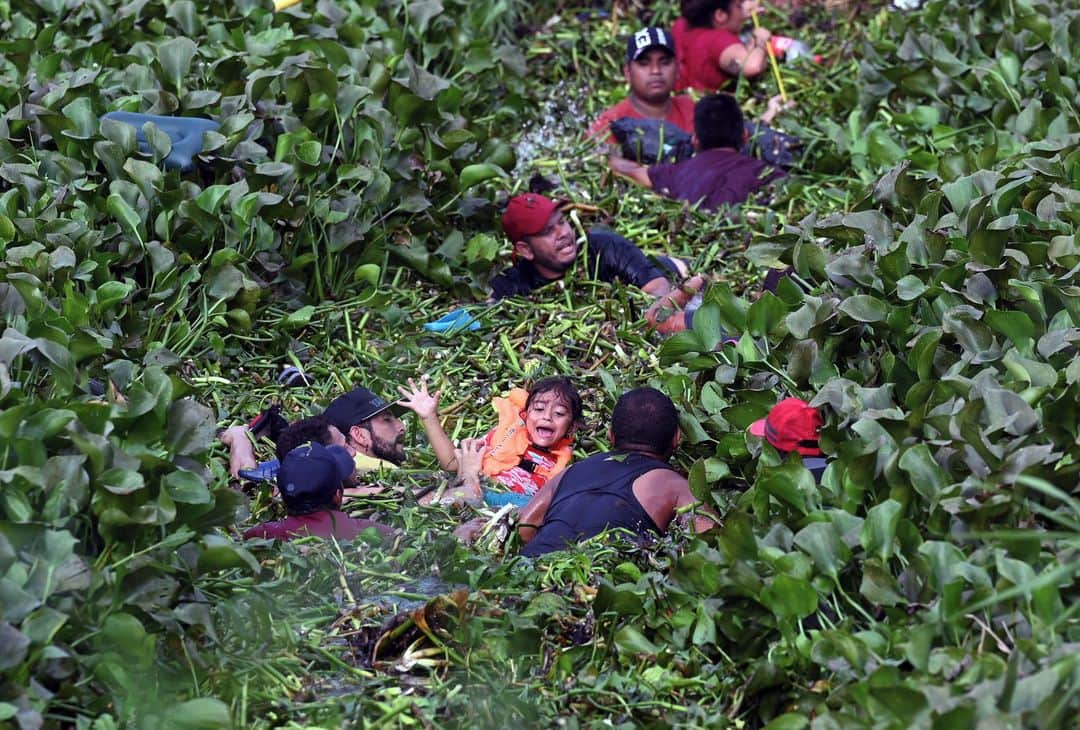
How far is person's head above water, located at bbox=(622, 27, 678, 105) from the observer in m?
7.99

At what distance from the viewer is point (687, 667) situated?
423cm

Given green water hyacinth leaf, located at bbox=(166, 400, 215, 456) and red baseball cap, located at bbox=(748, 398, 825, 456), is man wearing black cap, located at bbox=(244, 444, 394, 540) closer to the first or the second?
green water hyacinth leaf, located at bbox=(166, 400, 215, 456)

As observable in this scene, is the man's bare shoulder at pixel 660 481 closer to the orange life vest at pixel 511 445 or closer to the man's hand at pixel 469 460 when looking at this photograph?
the orange life vest at pixel 511 445

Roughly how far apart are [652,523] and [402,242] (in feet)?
7.33

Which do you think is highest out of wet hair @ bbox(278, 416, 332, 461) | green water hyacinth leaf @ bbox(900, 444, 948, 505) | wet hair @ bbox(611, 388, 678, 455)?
Answer: green water hyacinth leaf @ bbox(900, 444, 948, 505)

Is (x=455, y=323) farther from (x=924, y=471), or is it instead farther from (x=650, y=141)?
(x=924, y=471)

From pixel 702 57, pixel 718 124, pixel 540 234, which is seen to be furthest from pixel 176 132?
pixel 702 57

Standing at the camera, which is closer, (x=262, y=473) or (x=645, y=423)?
(x=645, y=423)

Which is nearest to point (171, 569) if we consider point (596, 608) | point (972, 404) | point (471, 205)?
point (596, 608)

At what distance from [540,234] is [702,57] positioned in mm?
2373

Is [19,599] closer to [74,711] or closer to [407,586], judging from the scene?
[74,711]

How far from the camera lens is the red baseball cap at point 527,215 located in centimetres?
654

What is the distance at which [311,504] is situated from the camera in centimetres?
493

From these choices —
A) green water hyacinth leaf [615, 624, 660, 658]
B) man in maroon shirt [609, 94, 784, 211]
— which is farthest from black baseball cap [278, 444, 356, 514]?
man in maroon shirt [609, 94, 784, 211]
